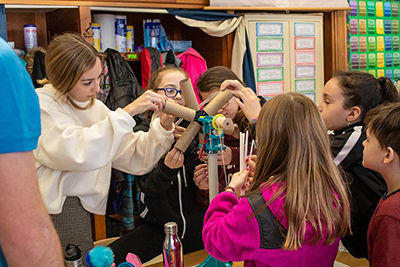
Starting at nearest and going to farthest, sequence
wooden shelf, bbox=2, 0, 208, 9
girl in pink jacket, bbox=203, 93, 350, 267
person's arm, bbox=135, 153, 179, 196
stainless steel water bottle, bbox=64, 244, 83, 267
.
Answer: stainless steel water bottle, bbox=64, 244, 83, 267, girl in pink jacket, bbox=203, 93, 350, 267, person's arm, bbox=135, 153, 179, 196, wooden shelf, bbox=2, 0, 208, 9

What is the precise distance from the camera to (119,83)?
3.56 metres

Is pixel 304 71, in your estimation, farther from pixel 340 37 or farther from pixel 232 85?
pixel 232 85

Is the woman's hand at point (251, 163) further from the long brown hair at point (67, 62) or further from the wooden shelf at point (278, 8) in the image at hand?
the wooden shelf at point (278, 8)

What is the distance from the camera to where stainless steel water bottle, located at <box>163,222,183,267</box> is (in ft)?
4.52

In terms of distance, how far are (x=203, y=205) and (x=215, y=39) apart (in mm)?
2337

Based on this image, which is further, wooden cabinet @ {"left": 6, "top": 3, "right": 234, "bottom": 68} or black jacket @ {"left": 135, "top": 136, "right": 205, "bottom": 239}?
wooden cabinet @ {"left": 6, "top": 3, "right": 234, "bottom": 68}

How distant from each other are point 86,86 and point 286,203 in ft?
3.01

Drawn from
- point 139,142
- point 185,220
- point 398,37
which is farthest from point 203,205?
point 398,37

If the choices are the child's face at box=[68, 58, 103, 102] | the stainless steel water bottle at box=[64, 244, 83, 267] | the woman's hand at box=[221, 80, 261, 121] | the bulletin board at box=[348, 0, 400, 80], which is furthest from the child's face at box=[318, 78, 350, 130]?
the bulletin board at box=[348, 0, 400, 80]

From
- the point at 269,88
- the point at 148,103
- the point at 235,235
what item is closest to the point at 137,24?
the point at 269,88

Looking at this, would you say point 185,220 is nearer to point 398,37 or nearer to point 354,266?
point 354,266

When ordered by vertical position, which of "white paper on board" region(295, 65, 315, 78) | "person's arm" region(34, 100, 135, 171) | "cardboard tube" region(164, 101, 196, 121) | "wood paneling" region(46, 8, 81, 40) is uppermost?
"wood paneling" region(46, 8, 81, 40)

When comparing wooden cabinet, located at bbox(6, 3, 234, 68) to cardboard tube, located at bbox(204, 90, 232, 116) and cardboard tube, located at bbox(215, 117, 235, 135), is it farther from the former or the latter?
cardboard tube, located at bbox(215, 117, 235, 135)

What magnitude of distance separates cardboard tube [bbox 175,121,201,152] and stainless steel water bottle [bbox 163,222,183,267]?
30 cm
